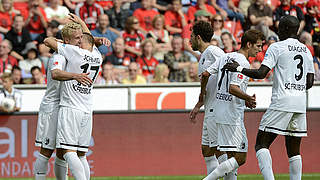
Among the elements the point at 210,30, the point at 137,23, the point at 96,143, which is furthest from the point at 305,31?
the point at 210,30

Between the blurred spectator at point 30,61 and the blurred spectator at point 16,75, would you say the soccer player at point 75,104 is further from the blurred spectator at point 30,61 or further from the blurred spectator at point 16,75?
the blurred spectator at point 30,61

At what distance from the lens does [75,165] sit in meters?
8.20

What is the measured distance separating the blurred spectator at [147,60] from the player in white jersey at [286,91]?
21.6ft

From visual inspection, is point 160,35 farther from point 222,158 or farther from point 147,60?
point 222,158

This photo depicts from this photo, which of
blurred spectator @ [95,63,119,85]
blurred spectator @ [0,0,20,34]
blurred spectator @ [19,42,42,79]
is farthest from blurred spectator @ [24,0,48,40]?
blurred spectator @ [95,63,119,85]

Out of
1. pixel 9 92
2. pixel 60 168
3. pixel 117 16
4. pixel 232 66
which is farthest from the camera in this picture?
pixel 117 16

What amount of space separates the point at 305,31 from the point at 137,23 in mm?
4020

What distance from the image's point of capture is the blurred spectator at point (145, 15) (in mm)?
15914

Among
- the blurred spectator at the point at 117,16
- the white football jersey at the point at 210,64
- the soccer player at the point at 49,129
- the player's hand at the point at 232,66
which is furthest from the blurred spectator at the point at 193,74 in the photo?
the player's hand at the point at 232,66

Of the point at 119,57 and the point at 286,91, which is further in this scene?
the point at 119,57

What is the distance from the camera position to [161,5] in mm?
16406

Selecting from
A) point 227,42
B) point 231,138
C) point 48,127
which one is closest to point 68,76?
point 48,127

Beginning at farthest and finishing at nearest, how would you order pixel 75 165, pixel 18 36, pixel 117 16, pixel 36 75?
pixel 117 16, pixel 18 36, pixel 36 75, pixel 75 165

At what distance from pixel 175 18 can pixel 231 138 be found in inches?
317
